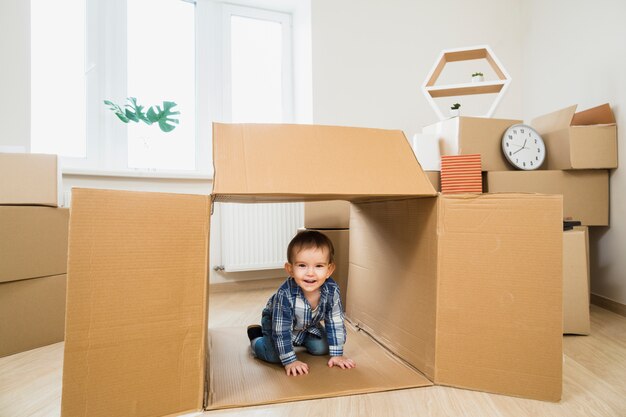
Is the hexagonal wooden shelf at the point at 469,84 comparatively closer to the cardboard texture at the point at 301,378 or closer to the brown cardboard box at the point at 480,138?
the brown cardboard box at the point at 480,138

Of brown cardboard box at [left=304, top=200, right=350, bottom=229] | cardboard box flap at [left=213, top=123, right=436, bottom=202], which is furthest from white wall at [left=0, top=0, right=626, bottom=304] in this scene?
cardboard box flap at [left=213, top=123, right=436, bottom=202]

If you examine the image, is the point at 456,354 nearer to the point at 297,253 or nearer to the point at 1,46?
the point at 297,253

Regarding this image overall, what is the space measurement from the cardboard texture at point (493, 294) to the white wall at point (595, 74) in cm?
104

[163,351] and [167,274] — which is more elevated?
[167,274]

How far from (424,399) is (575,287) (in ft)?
2.72

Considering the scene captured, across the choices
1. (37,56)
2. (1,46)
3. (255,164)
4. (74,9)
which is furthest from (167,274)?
(74,9)

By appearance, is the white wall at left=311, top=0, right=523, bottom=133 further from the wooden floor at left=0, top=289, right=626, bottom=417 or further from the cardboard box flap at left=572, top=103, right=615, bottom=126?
the wooden floor at left=0, top=289, right=626, bottom=417

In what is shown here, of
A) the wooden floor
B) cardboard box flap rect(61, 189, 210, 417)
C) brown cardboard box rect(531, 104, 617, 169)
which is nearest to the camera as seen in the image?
cardboard box flap rect(61, 189, 210, 417)

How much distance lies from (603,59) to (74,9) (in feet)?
8.80

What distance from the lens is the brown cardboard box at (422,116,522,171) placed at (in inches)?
58.9

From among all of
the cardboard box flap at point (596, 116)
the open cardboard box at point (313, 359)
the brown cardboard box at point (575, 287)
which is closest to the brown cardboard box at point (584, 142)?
the cardboard box flap at point (596, 116)

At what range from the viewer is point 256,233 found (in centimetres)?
210

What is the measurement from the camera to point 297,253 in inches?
38.5

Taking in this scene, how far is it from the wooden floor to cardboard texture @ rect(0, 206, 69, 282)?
0.87 ft
